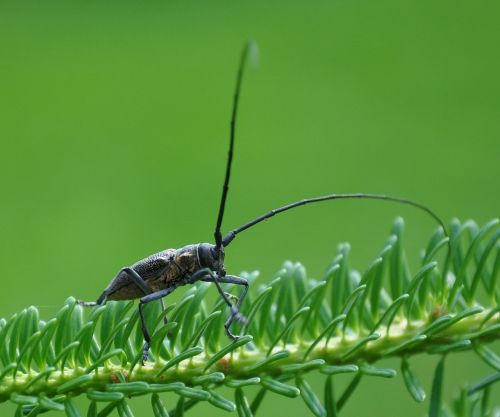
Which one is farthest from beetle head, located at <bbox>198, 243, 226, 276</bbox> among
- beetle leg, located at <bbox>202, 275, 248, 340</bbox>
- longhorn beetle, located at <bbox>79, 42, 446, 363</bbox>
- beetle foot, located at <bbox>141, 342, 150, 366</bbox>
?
beetle foot, located at <bbox>141, 342, 150, 366</bbox>

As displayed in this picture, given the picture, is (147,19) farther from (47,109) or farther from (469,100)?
(469,100)

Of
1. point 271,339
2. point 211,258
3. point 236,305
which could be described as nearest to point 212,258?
point 211,258

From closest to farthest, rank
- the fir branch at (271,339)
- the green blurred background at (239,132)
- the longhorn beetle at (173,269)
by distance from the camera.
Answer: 1. the fir branch at (271,339)
2. the longhorn beetle at (173,269)
3. the green blurred background at (239,132)

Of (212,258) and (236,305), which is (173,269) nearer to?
(212,258)

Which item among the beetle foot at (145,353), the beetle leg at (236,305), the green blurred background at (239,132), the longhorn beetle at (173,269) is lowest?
the beetle foot at (145,353)

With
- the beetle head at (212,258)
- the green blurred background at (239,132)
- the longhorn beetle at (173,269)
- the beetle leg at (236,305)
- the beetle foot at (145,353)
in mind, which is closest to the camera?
the beetle foot at (145,353)

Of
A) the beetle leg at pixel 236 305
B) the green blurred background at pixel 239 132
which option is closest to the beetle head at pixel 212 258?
the beetle leg at pixel 236 305

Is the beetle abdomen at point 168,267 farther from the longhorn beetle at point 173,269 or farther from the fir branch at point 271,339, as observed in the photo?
the fir branch at point 271,339

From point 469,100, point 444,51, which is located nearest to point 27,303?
point 469,100
